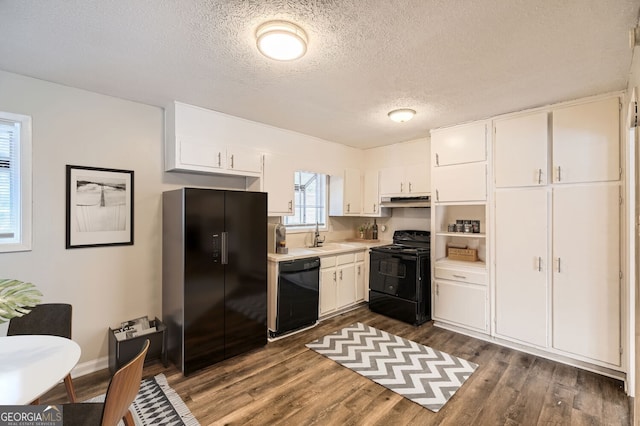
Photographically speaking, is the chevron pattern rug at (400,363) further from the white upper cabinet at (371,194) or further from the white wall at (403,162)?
the white upper cabinet at (371,194)

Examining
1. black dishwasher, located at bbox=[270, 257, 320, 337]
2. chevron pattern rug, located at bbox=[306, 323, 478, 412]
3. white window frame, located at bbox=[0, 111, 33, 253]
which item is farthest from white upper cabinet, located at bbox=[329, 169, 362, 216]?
white window frame, located at bbox=[0, 111, 33, 253]

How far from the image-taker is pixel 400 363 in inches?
109

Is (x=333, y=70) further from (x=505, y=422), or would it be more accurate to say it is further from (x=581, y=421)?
(x=581, y=421)

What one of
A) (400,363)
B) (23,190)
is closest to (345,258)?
(400,363)

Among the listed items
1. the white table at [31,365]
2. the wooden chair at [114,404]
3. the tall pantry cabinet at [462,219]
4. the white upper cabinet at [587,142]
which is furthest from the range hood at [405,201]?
the white table at [31,365]

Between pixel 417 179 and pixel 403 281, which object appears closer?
pixel 403 281

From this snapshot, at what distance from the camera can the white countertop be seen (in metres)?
3.41

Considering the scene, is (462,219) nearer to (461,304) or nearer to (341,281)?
(461,304)

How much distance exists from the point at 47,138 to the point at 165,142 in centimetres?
90

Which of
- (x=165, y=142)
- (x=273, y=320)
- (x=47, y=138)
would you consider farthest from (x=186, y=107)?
(x=273, y=320)

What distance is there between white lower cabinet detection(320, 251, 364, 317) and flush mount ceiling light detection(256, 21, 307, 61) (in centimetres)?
258

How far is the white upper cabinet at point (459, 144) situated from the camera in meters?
3.32

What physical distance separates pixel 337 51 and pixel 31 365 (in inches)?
94.1

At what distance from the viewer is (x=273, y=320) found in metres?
3.34
